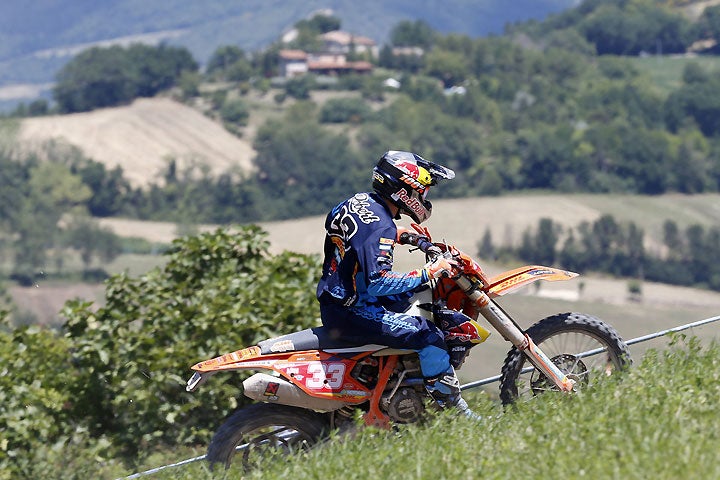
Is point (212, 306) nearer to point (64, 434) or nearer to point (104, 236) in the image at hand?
point (64, 434)

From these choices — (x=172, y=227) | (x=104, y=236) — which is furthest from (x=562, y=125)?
(x=104, y=236)

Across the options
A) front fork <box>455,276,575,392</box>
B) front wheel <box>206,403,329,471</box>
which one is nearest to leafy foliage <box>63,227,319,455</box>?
front wheel <box>206,403,329,471</box>

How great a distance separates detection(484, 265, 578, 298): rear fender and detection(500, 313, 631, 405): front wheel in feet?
0.91

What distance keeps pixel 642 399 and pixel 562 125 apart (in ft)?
624

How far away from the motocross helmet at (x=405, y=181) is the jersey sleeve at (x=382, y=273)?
335 mm

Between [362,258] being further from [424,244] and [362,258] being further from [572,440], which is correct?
[572,440]

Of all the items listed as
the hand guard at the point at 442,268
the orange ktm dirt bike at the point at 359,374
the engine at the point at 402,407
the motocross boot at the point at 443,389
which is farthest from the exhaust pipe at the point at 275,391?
the hand guard at the point at 442,268

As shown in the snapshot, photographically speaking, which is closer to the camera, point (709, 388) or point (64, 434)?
point (709, 388)

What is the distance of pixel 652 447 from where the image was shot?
6297mm

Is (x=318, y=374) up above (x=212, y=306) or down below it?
above

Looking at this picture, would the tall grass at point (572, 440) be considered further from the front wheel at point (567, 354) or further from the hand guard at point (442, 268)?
the hand guard at point (442, 268)

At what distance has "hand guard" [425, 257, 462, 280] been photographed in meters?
7.95

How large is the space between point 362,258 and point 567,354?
5.69 ft

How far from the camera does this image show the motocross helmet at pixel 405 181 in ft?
26.9
